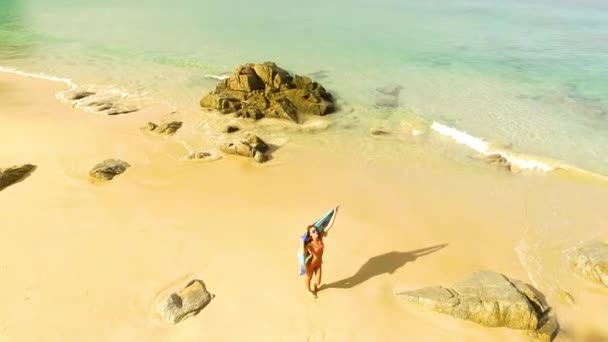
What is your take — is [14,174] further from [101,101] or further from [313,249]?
[313,249]

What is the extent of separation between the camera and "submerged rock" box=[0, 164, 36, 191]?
36.9 ft

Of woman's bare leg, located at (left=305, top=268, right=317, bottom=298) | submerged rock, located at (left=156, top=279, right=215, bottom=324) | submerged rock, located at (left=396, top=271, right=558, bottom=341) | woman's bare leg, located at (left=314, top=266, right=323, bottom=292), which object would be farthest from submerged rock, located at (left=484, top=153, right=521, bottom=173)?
submerged rock, located at (left=156, top=279, right=215, bottom=324)

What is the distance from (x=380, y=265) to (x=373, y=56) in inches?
766

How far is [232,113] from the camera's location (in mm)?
16734

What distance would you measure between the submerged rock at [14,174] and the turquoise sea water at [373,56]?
278 inches

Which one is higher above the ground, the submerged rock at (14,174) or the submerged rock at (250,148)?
the submerged rock at (250,148)

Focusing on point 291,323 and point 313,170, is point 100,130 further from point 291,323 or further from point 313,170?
point 291,323

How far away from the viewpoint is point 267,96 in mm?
17719

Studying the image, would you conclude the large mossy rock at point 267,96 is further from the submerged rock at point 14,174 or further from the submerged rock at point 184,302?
the submerged rock at point 184,302

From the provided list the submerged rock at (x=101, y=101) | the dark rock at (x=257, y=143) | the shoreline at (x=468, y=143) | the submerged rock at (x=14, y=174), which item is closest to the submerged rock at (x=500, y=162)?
the shoreline at (x=468, y=143)

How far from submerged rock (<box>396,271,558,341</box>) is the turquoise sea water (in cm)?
734

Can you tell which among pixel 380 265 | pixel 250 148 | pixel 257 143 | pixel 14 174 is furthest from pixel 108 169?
pixel 380 265

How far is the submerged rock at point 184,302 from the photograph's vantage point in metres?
7.66

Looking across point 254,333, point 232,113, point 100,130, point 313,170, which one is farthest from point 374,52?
point 254,333
